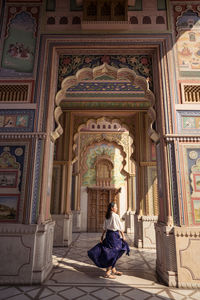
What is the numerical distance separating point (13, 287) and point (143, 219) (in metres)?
4.06

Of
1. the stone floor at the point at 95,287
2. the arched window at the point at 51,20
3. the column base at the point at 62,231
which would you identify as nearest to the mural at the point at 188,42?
the arched window at the point at 51,20

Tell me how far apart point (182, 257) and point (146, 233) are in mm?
3207

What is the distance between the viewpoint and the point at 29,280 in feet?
10.4

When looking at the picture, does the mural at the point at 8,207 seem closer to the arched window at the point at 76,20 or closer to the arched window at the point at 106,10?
the arched window at the point at 76,20


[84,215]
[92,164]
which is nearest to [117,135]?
[92,164]

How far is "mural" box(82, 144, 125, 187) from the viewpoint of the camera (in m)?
10.1

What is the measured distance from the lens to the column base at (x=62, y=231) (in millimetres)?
6129

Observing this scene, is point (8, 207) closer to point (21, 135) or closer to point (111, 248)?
point (21, 135)

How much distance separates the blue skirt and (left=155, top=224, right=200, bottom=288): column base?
29.8 inches

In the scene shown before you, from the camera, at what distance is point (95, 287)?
310 centimetres

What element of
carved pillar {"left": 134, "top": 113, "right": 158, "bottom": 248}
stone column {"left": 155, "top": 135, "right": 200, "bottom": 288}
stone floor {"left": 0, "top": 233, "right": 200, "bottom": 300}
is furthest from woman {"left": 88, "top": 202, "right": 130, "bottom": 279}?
carved pillar {"left": 134, "top": 113, "right": 158, "bottom": 248}

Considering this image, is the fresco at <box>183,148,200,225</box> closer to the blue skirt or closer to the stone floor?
the stone floor

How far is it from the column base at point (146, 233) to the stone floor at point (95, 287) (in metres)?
1.82

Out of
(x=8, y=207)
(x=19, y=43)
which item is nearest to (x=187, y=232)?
(x=8, y=207)
